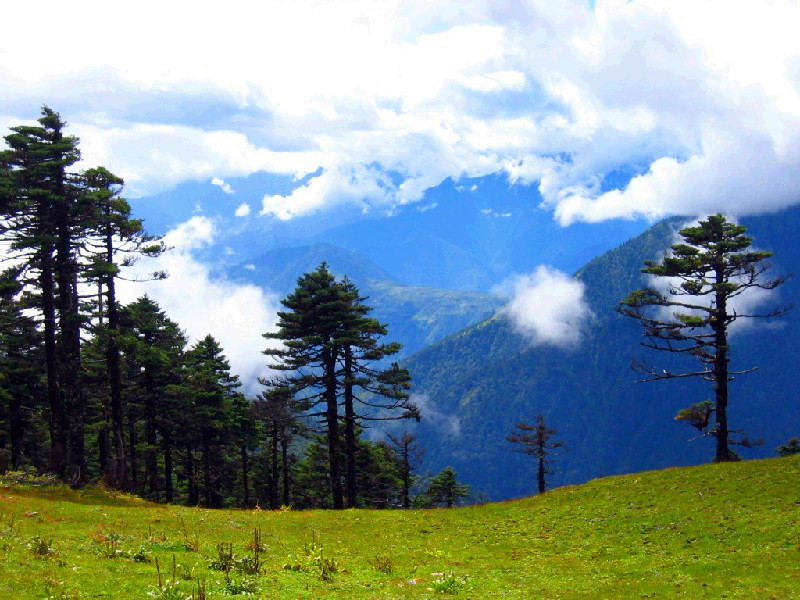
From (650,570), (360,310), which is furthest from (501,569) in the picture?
(360,310)

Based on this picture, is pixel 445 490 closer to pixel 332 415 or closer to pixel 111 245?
pixel 332 415

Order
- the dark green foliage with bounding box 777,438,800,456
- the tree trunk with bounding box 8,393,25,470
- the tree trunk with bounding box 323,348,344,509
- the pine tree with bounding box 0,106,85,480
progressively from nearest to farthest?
the pine tree with bounding box 0,106,85,480
the tree trunk with bounding box 323,348,344,509
the tree trunk with bounding box 8,393,25,470
the dark green foliage with bounding box 777,438,800,456

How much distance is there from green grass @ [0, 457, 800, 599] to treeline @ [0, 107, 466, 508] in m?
8.05

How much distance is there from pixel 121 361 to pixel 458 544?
3304 cm

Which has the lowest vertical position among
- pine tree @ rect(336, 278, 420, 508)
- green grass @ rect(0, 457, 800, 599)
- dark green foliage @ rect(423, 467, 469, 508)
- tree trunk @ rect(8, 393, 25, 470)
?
dark green foliage @ rect(423, 467, 469, 508)

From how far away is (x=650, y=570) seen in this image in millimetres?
20984

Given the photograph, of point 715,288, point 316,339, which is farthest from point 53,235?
point 715,288

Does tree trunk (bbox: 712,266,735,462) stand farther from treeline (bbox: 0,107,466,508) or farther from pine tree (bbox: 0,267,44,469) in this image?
pine tree (bbox: 0,267,44,469)

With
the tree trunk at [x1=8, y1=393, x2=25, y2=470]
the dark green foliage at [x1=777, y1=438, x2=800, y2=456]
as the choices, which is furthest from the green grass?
the dark green foliage at [x1=777, y1=438, x2=800, y2=456]

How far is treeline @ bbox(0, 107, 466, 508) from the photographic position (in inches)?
1307

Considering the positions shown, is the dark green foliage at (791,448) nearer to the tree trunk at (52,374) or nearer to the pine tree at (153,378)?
the pine tree at (153,378)

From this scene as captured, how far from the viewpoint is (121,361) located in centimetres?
4909

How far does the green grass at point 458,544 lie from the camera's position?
16547mm

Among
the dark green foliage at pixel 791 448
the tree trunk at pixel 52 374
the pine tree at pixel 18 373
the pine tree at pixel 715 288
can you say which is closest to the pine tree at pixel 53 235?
the tree trunk at pixel 52 374
